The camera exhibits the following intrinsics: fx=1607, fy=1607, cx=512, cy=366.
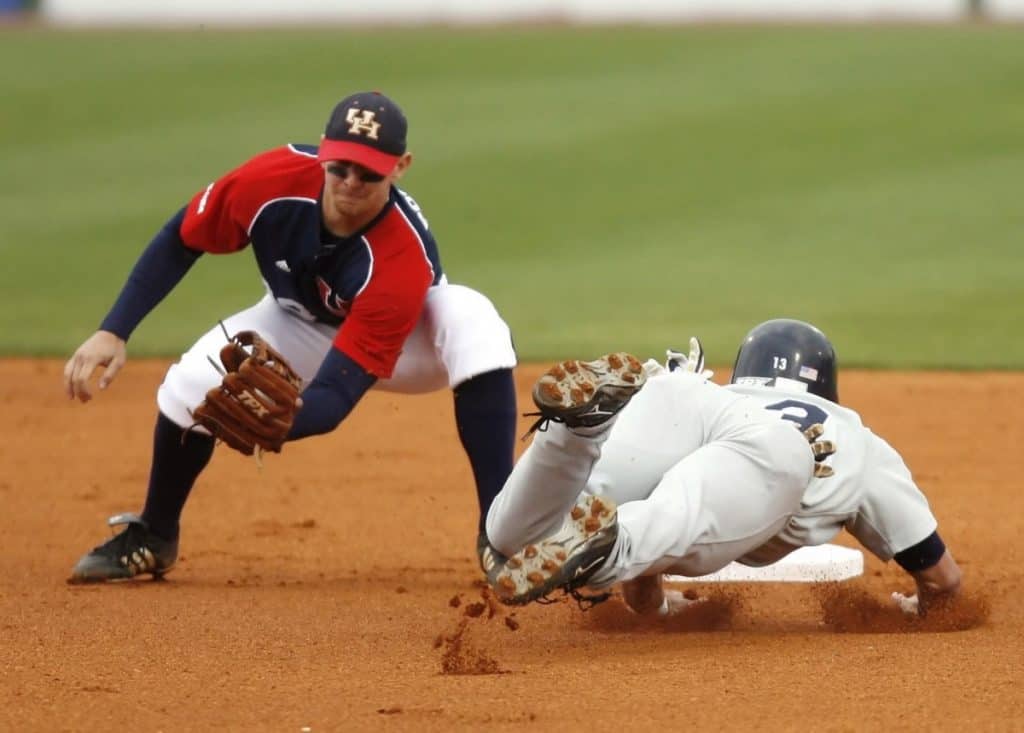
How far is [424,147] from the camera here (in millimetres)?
15445

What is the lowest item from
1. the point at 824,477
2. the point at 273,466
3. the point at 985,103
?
the point at 273,466

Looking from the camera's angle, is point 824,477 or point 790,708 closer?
point 790,708

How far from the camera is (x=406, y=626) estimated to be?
4.17 meters

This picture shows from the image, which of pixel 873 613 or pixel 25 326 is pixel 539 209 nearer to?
pixel 25 326

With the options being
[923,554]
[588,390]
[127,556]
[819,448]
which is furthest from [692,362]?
[127,556]

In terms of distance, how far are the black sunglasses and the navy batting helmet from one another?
1.10m

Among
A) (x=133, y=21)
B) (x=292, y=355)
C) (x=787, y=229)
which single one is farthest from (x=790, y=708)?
(x=133, y=21)

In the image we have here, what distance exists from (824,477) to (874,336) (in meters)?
6.04

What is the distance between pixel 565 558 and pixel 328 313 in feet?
5.32

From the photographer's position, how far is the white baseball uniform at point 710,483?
3.51 metres

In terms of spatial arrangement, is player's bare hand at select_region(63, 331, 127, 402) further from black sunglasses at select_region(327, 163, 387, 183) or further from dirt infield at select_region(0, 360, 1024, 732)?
black sunglasses at select_region(327, 163, 387, 183)

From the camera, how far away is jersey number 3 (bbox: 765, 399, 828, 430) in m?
3.94

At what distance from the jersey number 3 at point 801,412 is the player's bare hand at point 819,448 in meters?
0.06

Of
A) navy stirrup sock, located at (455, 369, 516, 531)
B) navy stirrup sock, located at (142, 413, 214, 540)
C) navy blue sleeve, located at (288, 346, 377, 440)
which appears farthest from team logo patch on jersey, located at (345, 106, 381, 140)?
navy stirrup sock, located at (142, 413, 214, 540)
